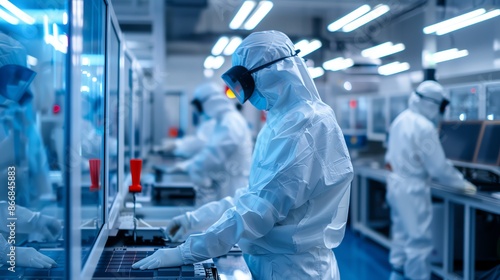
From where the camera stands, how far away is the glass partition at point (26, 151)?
3.70 feet

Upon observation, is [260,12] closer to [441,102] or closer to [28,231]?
[441,102]

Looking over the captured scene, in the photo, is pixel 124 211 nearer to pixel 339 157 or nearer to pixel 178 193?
pixel 178 193

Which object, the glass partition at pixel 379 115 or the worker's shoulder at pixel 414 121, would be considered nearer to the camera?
the worker's shoulder at pixel 414 121

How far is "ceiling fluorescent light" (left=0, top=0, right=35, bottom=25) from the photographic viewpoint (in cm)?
188

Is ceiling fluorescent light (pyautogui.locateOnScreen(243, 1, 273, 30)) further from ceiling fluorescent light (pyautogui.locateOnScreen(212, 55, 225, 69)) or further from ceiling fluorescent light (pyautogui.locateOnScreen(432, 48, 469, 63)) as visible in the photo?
ceiling fluorescent light (pyautogui.locateOnScreen(212, 55, 225, 69))

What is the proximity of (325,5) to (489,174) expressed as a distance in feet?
13.2

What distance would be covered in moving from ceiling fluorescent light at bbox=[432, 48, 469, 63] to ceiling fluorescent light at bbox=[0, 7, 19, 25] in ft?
10.5

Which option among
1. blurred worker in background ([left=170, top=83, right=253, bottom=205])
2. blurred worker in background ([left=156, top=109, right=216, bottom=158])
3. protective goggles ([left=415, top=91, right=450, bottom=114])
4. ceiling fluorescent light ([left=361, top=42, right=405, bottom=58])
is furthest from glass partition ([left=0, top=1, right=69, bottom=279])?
ceiling fluorescent light ([left=361, top=42, right=405, bottom=58])

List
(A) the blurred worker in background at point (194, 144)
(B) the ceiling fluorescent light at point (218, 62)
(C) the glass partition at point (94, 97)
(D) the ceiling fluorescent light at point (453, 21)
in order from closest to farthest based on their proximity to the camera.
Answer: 1. (C) the glass partition at point (94, 97)
2. (D) the ceiling fluorescent light at point (453, 21)
3. (A) the blurred worker in background at point (194, 144)
4. (B) the ceiling fluorescent light at point (218, 62)

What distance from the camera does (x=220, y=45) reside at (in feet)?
20.4

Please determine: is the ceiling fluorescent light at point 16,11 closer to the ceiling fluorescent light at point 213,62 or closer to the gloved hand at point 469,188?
the gloved hand at point 469,188

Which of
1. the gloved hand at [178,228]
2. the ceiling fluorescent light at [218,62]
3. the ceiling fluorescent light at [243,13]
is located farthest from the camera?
the ceiling fluorescent light at [218,62]

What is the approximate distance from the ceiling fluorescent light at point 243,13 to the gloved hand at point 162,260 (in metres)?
2.84

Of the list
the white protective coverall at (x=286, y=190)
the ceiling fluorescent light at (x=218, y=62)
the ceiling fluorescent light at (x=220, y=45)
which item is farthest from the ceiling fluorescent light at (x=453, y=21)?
the ceiling fluorescent light at (x=218, y=62)
